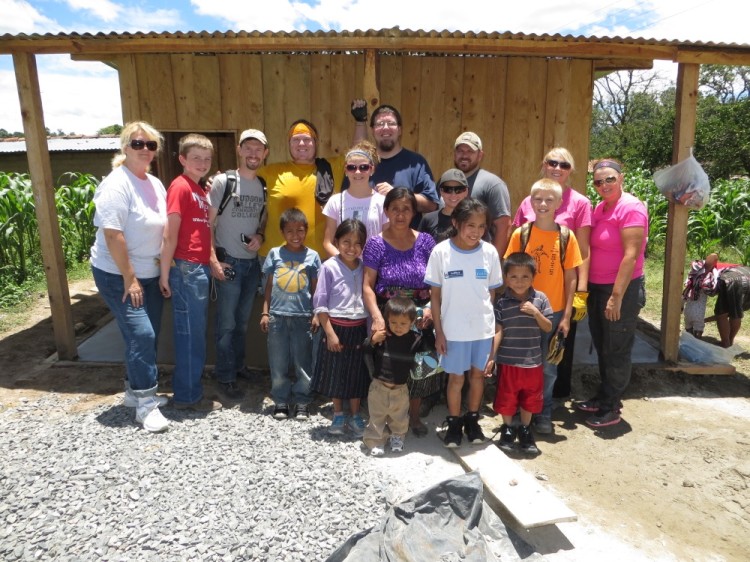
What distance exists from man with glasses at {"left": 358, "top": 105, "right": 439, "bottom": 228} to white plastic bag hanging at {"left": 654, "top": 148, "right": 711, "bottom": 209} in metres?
2.61

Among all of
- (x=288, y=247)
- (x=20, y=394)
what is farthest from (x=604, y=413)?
(x=20, y=394)

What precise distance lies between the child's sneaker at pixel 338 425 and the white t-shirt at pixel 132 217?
169 cm

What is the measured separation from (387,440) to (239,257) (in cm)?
182

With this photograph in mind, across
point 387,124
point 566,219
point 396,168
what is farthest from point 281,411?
point 566,219

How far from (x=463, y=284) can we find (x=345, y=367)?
1.05m

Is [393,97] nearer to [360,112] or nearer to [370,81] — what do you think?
[370,81]

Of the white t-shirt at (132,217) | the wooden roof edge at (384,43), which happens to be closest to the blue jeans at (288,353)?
the white t-shirt at (132,217)

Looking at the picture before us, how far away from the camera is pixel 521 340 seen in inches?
149

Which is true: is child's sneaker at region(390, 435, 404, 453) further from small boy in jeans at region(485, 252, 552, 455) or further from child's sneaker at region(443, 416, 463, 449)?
small boy in jeans at region(485, 252, 552, 455)

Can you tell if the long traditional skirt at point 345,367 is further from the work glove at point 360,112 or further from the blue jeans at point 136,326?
the work glove at point 360,112

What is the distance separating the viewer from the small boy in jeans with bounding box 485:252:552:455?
369cm

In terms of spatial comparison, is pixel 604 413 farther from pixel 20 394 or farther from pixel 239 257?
pixel 20 394

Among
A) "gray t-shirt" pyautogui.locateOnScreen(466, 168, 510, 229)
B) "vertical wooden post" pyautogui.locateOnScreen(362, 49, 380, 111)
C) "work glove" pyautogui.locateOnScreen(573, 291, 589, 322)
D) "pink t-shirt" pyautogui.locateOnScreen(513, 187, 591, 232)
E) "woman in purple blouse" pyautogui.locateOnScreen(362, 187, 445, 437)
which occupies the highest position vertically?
"vertical wooden post" pyautogui.locateOnScreen(362, 49, 380, 111)

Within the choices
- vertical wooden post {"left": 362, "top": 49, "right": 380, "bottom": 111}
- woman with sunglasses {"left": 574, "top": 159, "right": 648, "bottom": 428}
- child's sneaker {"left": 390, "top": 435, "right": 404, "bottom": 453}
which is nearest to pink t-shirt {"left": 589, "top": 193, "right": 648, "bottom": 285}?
woman with sunglasses {"left": 574, "top": 159, "right": 648, "bottom": 428}
